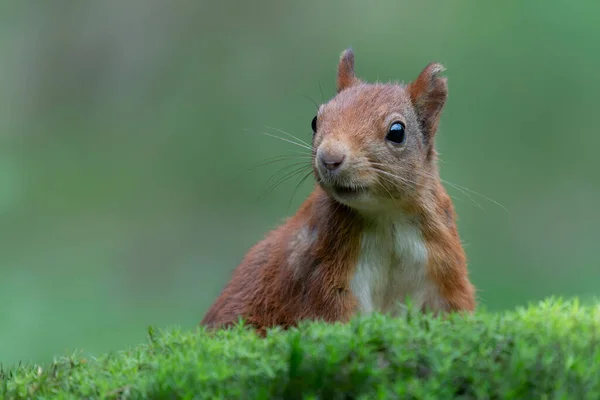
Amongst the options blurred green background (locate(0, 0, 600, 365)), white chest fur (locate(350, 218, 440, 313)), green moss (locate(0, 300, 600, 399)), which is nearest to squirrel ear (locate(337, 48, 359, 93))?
white chest fur (locate(350, 218, 440, 313))

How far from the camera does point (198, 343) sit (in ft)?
9.53

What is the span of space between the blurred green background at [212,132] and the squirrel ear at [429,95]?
3.24 meters

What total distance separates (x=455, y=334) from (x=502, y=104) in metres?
5.55

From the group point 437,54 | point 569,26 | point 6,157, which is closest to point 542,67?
point 569,26

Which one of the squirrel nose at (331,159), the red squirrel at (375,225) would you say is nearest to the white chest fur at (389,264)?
the red squirrel at (375,225)

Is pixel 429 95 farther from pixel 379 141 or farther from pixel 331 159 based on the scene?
pixel 331 159

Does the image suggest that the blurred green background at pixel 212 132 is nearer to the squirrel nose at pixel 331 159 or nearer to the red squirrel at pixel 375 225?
the red squirrel at pixel 375 225

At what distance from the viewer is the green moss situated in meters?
2.20

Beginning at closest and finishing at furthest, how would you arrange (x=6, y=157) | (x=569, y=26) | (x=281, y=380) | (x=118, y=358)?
(x=281, y=380) < (x=118, y=358) < (x=569, y=26) < (x=6, y=157)

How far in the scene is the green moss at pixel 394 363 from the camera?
A: 2.20m

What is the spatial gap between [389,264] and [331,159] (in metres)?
0.74

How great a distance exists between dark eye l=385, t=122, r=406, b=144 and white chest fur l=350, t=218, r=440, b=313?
40 centimetres

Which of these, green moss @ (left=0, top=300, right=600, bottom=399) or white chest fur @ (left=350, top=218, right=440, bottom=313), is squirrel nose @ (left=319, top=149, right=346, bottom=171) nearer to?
white chest fur @ (left=350, top=218, right=440, bottom=313)

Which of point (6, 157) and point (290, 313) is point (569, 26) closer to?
point (290, 313)
